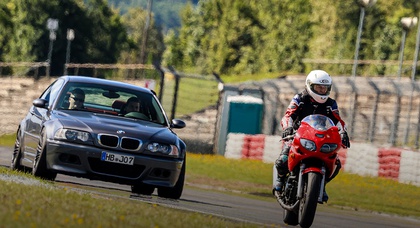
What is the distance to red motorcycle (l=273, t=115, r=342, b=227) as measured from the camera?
13758mm

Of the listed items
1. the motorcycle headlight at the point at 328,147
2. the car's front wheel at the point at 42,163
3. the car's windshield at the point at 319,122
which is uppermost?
the car's windshield at the point at 319,122

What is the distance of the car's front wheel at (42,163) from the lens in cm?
1553

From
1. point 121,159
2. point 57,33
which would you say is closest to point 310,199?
point 121,159

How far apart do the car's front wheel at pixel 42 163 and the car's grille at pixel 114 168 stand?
58cm

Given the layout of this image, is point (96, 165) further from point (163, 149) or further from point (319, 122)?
point (319, 122)

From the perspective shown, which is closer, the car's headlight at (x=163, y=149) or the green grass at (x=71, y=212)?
the green grass at (x=71, y=212)

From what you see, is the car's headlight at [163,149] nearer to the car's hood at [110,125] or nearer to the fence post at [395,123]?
the car's hood at [110,125]

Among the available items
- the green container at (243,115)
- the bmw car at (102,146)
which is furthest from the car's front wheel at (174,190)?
the green container at (243,115)

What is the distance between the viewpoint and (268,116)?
4041cm

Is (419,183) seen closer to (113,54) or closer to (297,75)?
(297,75)

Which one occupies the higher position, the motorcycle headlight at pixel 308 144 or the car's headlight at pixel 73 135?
the motorcycle headlight at pixel 308 144

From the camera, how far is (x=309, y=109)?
49.0 ft

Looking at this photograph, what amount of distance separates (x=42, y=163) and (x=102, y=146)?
79cm

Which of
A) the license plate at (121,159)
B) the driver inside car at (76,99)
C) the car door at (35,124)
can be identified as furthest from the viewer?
the driver inside car at (76,99)
